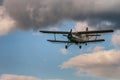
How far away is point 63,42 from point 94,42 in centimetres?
1110

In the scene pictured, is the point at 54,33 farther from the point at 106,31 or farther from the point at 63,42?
the point at 106,31

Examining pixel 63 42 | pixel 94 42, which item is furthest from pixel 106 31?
pixel 63 42

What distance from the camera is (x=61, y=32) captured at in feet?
487

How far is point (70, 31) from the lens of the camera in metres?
137

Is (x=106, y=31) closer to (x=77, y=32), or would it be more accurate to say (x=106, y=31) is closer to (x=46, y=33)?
(x=77, y=32)

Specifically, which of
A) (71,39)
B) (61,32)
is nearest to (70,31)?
(71,39)

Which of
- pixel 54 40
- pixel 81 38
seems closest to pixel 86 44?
pixel 81 38

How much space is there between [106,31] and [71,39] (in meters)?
12.7

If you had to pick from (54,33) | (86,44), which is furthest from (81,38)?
(54,33)

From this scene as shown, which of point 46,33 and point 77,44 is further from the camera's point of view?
point 46,33

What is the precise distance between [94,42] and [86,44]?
294 centimetres

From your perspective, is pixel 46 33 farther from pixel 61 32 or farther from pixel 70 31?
pixel 70 31

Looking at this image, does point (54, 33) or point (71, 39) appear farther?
point (54, 33)

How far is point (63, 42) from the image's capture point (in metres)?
141
